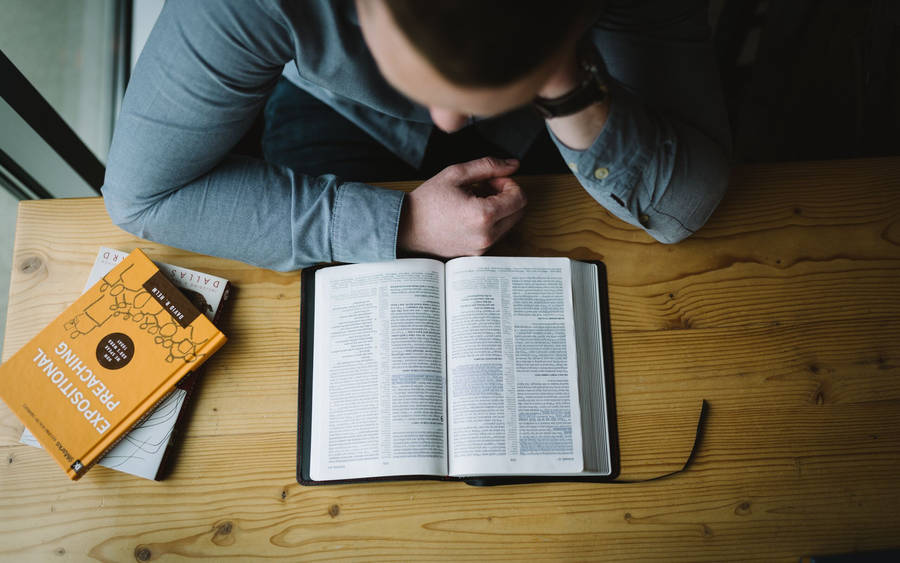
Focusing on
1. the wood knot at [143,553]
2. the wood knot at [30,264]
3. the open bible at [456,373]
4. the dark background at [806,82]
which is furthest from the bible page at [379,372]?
the dark background at [806,82]

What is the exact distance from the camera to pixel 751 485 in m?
0.73

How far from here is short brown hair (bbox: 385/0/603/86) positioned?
1.24 ft

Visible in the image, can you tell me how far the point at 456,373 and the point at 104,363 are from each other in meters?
0.49

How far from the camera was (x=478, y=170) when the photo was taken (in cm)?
80

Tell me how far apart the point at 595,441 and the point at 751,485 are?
0.22 m

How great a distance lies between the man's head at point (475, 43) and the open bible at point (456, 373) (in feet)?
1.12

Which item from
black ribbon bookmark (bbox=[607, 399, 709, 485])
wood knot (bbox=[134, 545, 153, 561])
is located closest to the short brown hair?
black ribbon bookmark (bbox=[607, 399, 709, 485])

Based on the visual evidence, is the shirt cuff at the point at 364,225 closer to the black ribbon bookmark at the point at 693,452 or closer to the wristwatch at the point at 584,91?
the wristwatch at the point at 584,91

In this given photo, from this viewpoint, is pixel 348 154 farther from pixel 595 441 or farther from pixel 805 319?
pixel 805 319

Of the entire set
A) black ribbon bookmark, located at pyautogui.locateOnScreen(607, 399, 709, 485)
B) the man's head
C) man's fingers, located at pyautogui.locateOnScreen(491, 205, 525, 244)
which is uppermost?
the man's head

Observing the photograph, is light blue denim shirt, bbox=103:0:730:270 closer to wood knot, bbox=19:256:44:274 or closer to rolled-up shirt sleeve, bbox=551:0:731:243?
rolled-up shirt sleeve, bbox=551:0:731:243

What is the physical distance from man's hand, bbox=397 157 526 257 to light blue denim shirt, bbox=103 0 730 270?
0.04 m

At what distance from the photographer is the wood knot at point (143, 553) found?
28.3 inches

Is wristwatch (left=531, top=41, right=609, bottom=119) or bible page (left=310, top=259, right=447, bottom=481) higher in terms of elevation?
wristwatch (left=531, top=41, right=609, bottom=119)
